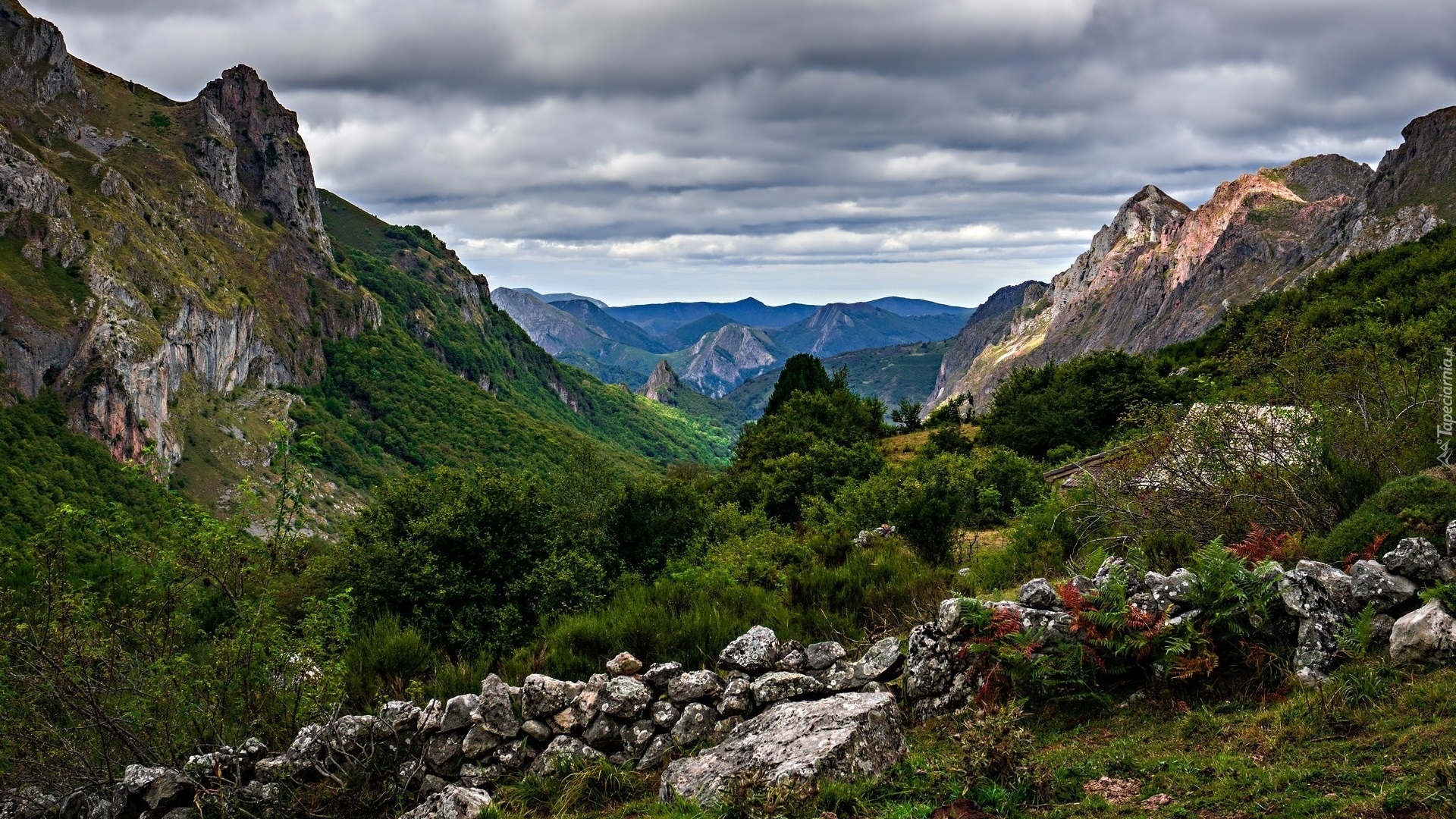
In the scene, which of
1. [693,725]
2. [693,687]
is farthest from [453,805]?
[693,687]

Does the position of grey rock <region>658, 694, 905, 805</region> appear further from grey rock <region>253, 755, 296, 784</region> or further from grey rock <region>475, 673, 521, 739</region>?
grey rock <region>253, 755, 296, 784</region>

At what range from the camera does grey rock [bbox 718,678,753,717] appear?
878 cm

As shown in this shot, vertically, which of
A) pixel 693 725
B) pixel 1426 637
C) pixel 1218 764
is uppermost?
pixel 1426 637

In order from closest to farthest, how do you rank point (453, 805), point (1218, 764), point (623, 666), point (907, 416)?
point (1218, 764)
point (453, 805)
point (623, 666)
point (907, 416)

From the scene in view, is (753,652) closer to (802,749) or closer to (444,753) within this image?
(802,749)

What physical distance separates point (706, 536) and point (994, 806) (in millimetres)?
13762

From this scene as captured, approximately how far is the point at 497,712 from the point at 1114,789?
627cm

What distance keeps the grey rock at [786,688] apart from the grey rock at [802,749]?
44cm

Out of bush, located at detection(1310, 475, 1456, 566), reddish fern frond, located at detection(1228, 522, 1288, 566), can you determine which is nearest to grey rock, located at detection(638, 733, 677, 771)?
reddish fern frond, located at detection(1228, 522, 1288, 566)

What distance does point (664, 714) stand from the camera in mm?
8859

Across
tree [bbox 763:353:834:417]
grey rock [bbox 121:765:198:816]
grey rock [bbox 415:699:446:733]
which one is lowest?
grey rock [bbox 121:765:198:816]

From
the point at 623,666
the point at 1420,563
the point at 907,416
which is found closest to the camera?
the point at 1420,563

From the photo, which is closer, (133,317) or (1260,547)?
(1260,547)

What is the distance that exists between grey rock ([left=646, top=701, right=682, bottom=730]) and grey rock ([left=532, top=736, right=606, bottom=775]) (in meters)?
0.67
